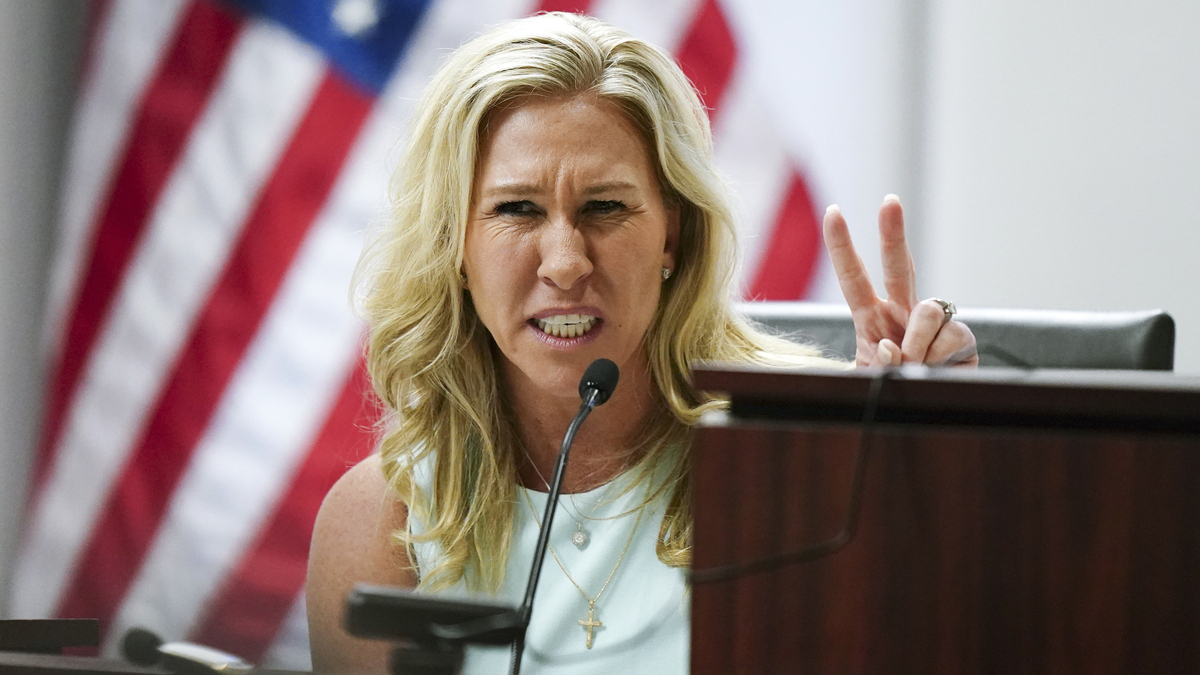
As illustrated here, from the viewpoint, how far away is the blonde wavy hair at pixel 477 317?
50.6 inches

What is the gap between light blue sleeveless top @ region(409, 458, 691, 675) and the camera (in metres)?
1.22

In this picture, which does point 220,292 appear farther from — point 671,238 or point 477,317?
point 671,238

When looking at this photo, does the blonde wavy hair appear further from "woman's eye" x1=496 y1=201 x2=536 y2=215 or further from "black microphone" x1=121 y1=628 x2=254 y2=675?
"black microphone" x1=121 y1=628 x2=254 y2=675

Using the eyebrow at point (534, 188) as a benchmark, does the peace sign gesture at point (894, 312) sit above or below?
below

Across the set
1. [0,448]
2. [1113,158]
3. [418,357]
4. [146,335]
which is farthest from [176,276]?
[1113,158]

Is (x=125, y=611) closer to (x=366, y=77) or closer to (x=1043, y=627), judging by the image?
(x=366, y=77)

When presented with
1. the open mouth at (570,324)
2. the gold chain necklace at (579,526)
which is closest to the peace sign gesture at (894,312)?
the open mouth at (570,324)

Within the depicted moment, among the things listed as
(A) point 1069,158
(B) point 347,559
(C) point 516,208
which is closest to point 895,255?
(C) point 516,208

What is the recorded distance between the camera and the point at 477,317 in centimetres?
142

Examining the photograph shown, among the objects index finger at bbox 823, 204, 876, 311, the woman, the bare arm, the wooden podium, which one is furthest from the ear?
the wooden podium

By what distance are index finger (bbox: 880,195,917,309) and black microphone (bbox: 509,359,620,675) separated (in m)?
0.35

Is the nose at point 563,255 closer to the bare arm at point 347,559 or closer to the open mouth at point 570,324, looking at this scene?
the open mouth at point 570,324

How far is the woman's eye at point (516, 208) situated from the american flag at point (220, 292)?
1.00m

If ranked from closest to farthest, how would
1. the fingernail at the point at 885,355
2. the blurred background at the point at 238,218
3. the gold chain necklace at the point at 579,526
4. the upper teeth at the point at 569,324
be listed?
the fingernail at the point at 885,355, the upper teeth at the point at 569,324, the gold chain necklace at the point at 579,526, the blurred background at the point at 238,218
